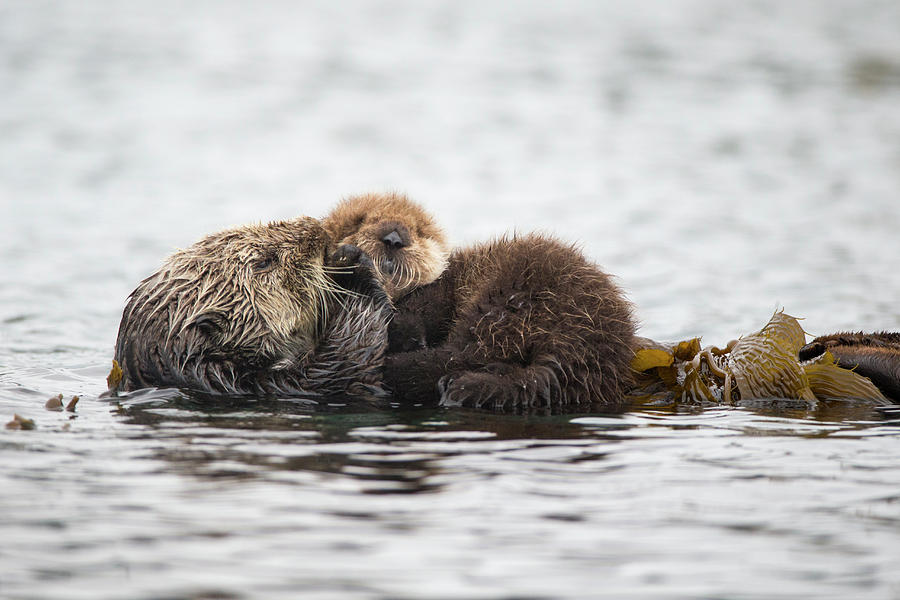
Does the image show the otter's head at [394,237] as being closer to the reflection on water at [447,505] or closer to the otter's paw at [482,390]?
the otter's paw at [482,390]

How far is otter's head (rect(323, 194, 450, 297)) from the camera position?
194 inches

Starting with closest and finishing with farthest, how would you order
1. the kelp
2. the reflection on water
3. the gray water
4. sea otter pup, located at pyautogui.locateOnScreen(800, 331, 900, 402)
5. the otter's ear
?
the reflection on water
the gray water
the otter's ear
sea otter pup, located at pyautogui.locateOnScreen(800, 331, 900, 402)
the kelp

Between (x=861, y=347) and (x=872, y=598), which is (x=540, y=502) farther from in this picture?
(x=861, y=347)

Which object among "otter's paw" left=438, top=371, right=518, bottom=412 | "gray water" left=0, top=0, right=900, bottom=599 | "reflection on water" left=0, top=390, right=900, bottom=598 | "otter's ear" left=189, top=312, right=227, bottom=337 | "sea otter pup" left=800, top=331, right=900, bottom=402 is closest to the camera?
"reflection on water" left=0, top=390, right=900, bottom=598

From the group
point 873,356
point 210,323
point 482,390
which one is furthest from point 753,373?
point 210,323

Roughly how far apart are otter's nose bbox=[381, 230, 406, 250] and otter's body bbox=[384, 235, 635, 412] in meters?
0.30

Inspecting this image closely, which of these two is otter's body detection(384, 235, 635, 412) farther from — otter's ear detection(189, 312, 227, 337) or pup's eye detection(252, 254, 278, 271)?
otter's ear detection(189, 312, 227, 337)

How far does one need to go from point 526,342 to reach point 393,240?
0.80m

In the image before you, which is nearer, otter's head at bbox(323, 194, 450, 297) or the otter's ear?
the otter's ear

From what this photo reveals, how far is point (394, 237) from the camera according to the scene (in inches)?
192

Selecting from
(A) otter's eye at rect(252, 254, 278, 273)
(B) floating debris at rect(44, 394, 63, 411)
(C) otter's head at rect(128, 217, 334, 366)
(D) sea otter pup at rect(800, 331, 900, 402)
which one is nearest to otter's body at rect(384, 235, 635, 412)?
(C) otter's head at rect(128, 217, 334, 366)

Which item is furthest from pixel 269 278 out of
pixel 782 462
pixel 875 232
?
pixel 875 232

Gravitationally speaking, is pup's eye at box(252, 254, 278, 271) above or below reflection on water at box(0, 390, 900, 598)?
above

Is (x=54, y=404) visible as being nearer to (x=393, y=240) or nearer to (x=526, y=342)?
(x=393, y=240)
